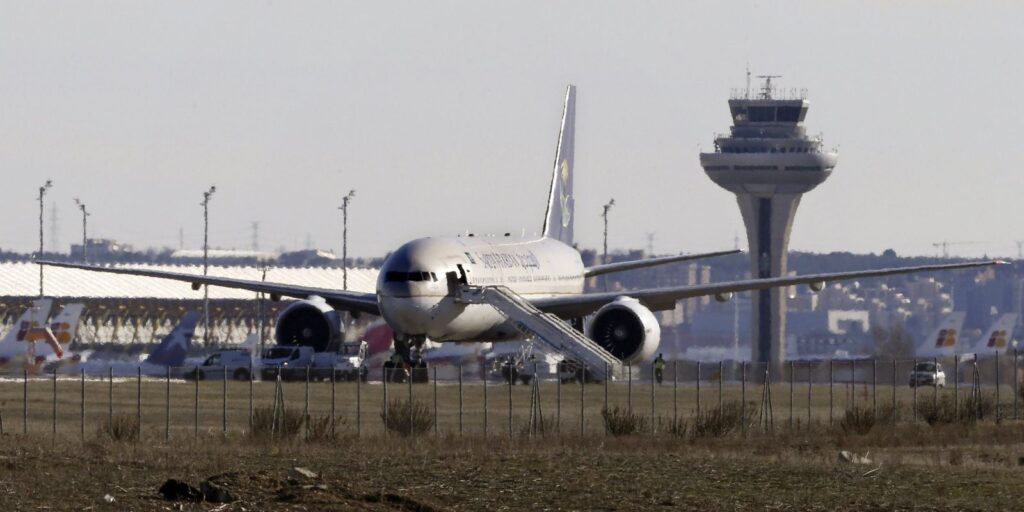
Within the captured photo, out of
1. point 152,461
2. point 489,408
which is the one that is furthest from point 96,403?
point 152,461

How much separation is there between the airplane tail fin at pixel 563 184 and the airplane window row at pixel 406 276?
59.2 feet

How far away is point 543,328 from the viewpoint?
63625mm

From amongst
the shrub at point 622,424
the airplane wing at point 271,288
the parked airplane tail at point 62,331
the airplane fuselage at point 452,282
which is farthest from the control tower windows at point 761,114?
the shrub at point 622,424

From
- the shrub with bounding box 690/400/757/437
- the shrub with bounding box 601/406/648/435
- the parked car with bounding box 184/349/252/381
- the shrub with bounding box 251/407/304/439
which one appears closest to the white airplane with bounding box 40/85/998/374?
the parked car with bounding box 184/349/252/381

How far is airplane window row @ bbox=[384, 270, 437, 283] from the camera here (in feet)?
197

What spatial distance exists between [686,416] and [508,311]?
17126 mm

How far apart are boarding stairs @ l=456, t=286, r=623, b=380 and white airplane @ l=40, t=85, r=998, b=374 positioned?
0.14 ft

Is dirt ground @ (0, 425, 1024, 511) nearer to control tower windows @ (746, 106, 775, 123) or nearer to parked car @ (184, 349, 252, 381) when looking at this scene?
parked car @ (184, 349, 252, 381)

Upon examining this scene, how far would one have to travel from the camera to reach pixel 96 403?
168ft

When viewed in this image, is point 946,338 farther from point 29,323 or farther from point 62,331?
point 29,323

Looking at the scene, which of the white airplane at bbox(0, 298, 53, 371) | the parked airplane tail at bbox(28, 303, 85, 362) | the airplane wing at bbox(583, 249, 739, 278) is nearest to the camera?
the airplane wing at bbox(583, 249, 739, 278)

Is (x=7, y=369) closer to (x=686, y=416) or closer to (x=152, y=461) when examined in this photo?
(x=686, y=416)

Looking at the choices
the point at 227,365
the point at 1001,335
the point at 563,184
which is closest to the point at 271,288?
the point at 227,365

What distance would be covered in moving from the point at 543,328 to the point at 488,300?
220 cm
